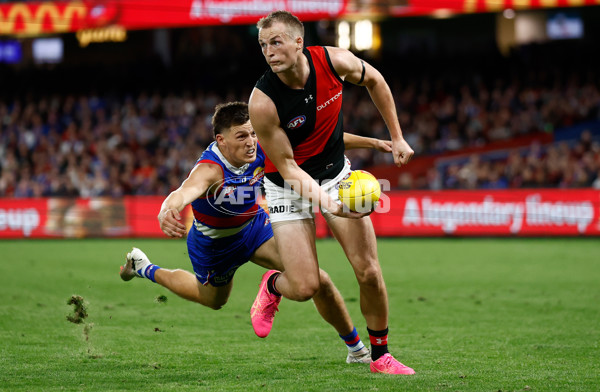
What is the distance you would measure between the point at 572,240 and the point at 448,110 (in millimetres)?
8144

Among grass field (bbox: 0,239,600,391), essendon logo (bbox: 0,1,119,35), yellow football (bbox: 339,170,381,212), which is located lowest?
grass field (bbox: 0,239,600,391)

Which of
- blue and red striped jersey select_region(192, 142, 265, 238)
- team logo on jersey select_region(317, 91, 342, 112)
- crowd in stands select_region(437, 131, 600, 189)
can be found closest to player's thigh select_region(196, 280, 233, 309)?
blue and red striped jersey select_region(192, 142, 265, 238)

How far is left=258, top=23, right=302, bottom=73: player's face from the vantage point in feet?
18.0

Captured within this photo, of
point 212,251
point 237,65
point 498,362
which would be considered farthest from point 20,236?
point 498,362

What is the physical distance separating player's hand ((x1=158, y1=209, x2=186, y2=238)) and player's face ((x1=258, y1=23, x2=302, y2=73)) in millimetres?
1231

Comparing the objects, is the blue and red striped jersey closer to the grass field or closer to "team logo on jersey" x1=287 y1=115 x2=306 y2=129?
"team logo on jersey" x1=287 y1=115 x2=306 y2=129

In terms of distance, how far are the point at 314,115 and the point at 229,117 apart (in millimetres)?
871

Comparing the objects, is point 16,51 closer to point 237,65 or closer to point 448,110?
point 237,65

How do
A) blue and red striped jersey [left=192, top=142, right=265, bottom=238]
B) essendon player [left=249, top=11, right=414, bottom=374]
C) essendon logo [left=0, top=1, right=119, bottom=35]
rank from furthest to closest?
1. essendon logo [left=0, top=1, right=119, bottom=35]
2. blue and red striped jersey [left=192, top=142, right=265, bottom=238]
3. essendon player [left=249, top=11, right=414, bottom=374]

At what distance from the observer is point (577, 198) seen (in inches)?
703

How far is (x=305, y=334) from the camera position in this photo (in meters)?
7.74

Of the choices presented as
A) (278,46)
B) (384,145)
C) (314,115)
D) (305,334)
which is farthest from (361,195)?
(305,334)

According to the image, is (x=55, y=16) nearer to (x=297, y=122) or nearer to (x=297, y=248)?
(x=297, y=122)

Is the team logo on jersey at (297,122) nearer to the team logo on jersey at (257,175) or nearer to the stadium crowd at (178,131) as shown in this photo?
the team logo on jersey at (257,175)
